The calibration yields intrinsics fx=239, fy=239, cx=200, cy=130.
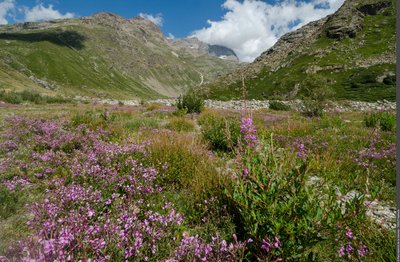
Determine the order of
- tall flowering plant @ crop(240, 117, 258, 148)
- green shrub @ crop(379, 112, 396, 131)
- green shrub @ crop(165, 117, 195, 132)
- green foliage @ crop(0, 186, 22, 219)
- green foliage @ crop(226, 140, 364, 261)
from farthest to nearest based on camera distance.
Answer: green shrub @ crop(165, 117, 195, 132) → green shrub @ crop(379, 112, 396, 131) → green foliage @ crop(0, 186, 22, 219) → tall flowering plant @ crop(240, 117, 258, 148) → green foliage @ crop(226, 140, 364, 261)

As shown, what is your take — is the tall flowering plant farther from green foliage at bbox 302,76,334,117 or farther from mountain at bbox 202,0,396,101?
mountain at bbox 202,0,396,101

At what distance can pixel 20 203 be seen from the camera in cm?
439

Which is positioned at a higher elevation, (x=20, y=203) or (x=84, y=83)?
(x=84, y=83)

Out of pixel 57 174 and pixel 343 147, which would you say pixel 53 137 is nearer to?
pixel 57 174

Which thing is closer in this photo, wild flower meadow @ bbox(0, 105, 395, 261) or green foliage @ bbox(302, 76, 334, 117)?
wild flower meadow @ bbox(0, 105, 395, 261)

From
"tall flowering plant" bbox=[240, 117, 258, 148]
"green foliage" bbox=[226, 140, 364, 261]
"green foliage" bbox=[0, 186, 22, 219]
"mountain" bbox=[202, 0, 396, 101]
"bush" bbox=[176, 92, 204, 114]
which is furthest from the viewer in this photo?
"mountain" bbox=[202, 0, 396, 101]

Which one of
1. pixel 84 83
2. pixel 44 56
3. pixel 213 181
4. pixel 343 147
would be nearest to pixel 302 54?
pixel 343 147

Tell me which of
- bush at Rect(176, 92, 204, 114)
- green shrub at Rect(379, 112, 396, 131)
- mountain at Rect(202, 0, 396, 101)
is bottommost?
green shrub at Rect(379, 112, 396, 131)

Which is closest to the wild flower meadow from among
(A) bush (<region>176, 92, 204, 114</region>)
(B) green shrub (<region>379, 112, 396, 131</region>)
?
(B) green shrub (<region>379, 112, 396, 131</region>)

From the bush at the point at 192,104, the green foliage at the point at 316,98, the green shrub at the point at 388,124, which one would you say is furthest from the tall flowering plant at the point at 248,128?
the green foliage at the point at 316,98

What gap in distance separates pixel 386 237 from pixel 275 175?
76.0 inches

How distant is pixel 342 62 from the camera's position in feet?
208

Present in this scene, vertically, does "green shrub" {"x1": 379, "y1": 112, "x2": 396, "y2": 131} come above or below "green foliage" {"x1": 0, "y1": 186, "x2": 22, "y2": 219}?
below

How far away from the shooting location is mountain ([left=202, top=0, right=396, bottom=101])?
1929 inches
